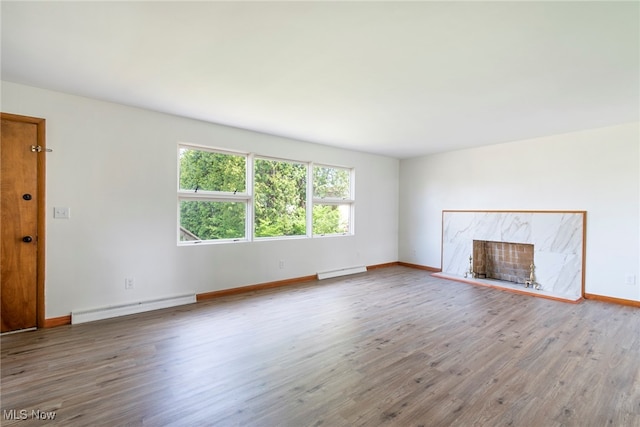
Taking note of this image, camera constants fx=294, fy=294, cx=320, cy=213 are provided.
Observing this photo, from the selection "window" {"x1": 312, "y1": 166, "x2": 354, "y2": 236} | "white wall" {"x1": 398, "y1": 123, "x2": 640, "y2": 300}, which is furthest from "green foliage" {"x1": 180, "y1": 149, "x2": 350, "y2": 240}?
"white wall" {"x1": 398, "y1": 123, "x2": 640, "y2": 300}

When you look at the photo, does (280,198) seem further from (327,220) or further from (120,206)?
(120,206)

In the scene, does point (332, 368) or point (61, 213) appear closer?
point (332, 368)

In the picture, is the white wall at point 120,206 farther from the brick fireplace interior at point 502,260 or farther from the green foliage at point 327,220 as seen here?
the brick fireplace interior at point 502,260

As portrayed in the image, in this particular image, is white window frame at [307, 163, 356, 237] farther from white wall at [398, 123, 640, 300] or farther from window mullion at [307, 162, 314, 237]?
white wall at [398, 123, 640, 300]

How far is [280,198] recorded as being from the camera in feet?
15.7

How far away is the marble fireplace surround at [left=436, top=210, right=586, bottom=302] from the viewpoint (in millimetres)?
4230

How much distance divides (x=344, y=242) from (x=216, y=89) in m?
3.56

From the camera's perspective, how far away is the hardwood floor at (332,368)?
1740 millimetres

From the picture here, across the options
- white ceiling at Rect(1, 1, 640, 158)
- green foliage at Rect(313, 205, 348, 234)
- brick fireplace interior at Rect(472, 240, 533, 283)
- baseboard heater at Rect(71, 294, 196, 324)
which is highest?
white ceiling at Rect(1, 1, 640, 158)

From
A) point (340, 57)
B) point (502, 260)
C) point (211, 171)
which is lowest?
point (502, 260)

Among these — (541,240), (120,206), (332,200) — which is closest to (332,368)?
(120,206)

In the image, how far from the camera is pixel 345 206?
18.8 ft

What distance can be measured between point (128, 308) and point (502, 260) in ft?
18.5

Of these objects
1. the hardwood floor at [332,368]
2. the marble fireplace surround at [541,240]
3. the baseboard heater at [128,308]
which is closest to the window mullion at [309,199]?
the hardwood floor at [332,368]
